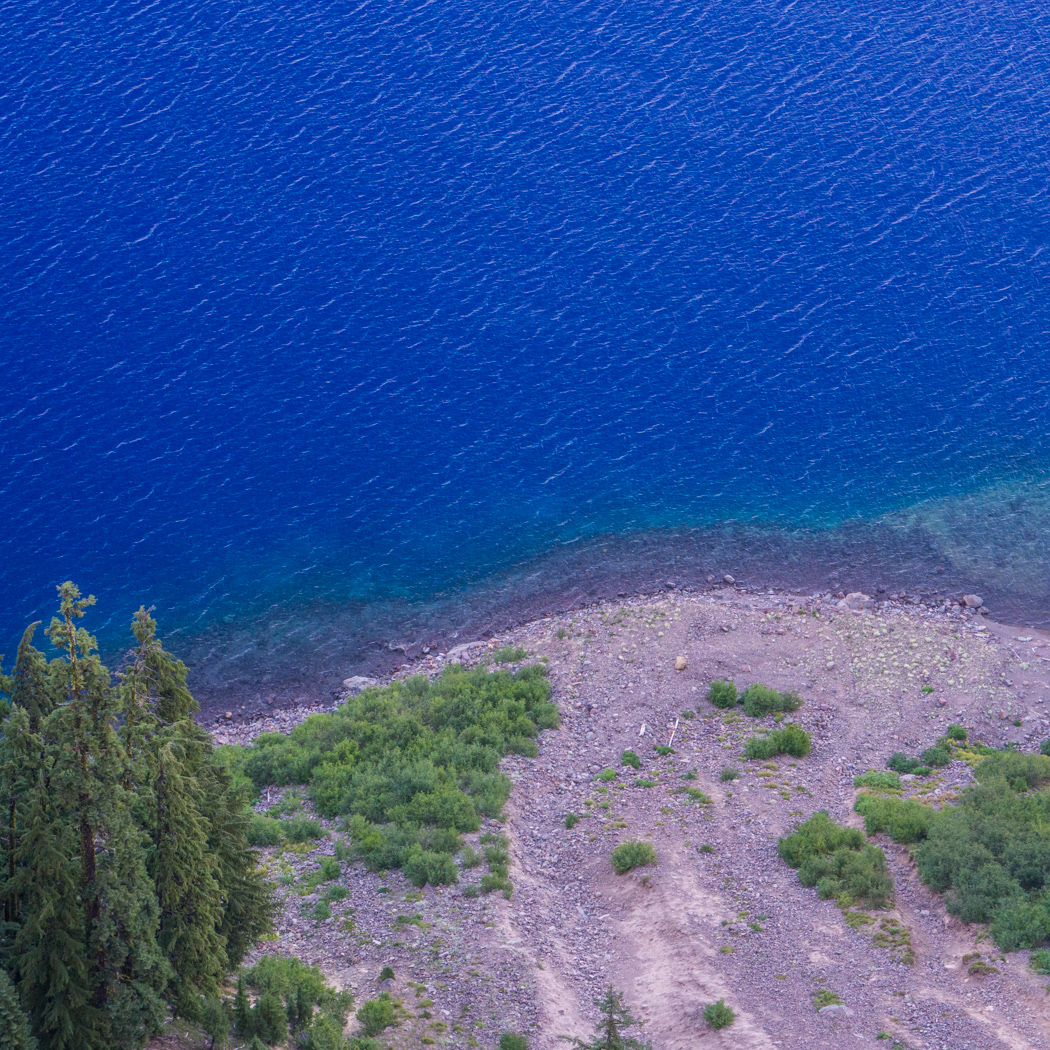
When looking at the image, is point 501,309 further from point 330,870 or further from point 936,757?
point 330,870

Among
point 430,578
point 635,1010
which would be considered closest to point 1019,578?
point 430,578

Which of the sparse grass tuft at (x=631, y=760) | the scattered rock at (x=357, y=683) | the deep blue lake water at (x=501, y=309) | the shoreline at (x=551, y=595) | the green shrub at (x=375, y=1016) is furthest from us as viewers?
the deep blue lake water at (x=501, y=309)

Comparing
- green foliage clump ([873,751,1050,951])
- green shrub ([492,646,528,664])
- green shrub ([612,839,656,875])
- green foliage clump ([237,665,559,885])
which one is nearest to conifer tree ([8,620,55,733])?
green foliage clump ([237,665,559,885])

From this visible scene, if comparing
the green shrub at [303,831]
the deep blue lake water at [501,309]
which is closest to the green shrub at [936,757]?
the deep blue lake water at [501,309]

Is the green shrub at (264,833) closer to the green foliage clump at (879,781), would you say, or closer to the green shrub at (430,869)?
the green shrub at (430,869)

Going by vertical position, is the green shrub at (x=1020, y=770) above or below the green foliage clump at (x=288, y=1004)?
above

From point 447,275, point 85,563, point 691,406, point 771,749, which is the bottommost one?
point 771,749

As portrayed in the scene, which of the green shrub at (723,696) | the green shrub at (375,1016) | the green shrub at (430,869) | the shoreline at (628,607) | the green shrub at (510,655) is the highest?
the shoreline at (628,607)

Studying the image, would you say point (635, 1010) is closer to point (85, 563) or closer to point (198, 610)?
point (198, 610)
